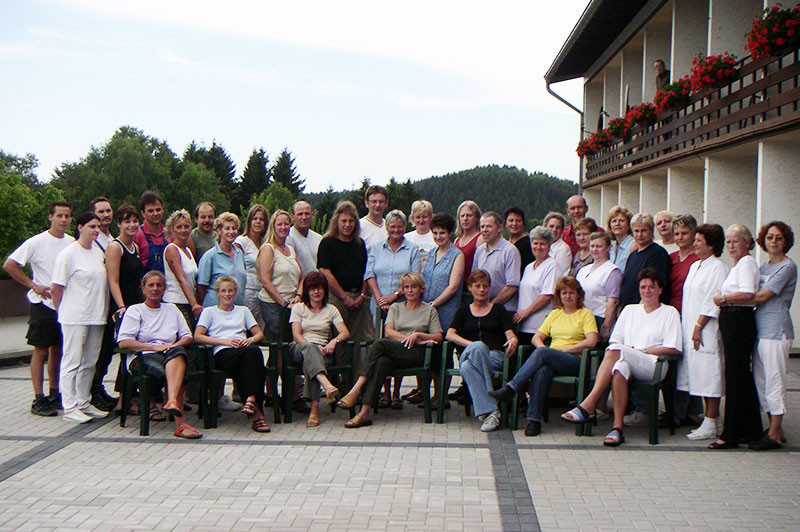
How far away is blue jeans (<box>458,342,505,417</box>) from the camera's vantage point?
707 centimetres

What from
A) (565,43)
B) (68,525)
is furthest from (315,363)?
(565,43)

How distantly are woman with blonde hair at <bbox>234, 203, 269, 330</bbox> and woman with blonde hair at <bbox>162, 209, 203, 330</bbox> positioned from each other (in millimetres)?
511

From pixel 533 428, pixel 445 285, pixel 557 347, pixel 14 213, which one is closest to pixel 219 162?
pixel 14 213

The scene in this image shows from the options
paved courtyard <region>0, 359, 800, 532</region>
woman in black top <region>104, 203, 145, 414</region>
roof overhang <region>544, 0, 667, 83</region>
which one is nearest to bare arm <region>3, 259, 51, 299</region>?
woman in black top <region>104, 203, 145, 414</region>

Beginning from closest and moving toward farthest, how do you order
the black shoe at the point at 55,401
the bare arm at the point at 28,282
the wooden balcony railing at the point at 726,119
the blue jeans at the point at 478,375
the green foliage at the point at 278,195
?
1. the blue jeans at the point at 478,375
2. the bare arm at the point at 28,282
3. the black shoe at the point at 55,401
4. the wooden balcony railing at the point at 726,119
5. the green foliage at the point at 278,195

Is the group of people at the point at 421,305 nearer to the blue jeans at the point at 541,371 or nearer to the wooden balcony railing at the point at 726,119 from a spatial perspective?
the blue jeans at the point at 541,371

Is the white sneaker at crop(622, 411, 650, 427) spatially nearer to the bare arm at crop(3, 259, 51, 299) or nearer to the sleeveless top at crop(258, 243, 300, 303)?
the sleeveless top at crop(258, 243, 300, 303)

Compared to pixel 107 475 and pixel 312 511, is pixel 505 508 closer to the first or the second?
pixel 312 511

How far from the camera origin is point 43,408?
7.55 meters

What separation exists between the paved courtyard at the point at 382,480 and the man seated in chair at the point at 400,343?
0.82ft

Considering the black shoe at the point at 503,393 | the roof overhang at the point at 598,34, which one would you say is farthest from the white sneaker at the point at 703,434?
the roof overhang at the point at 598,34

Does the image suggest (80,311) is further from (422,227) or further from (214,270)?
(422,227)

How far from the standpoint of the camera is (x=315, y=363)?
23.6 feet

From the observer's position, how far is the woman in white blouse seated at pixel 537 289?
7.50m
